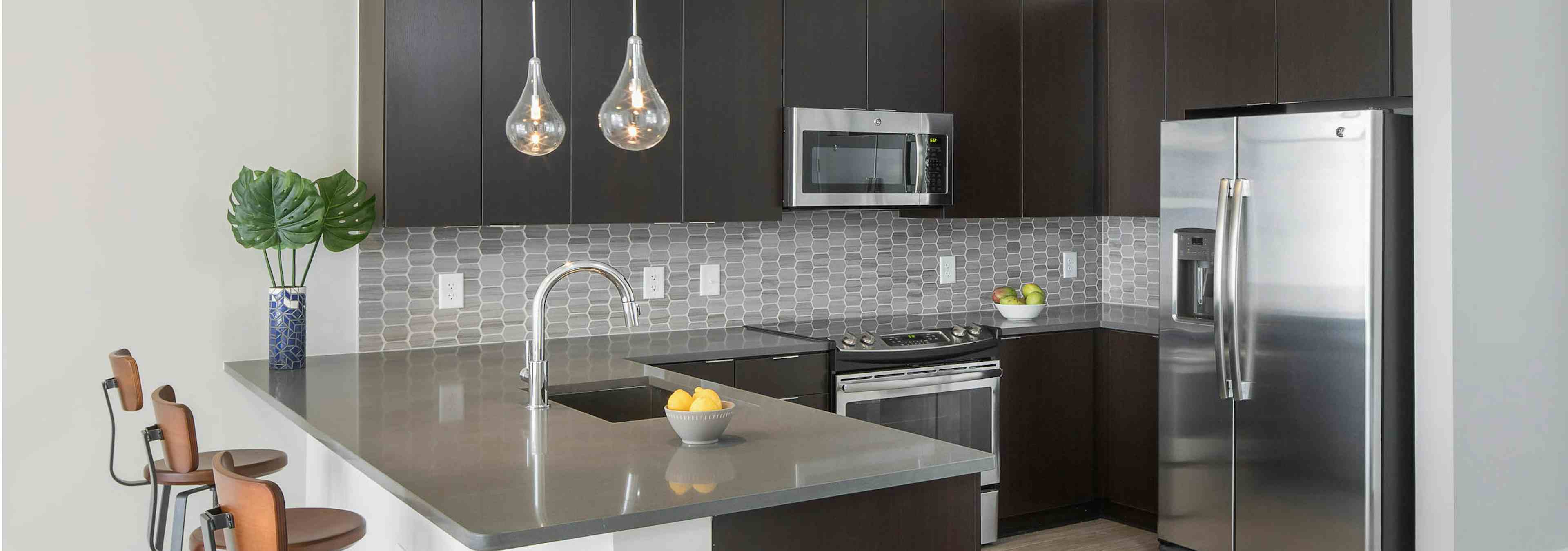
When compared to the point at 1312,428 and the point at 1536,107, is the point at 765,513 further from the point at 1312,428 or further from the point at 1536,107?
the point at 1536,107

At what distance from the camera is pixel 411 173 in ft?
10.8

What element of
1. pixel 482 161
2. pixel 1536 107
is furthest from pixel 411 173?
pixel 1536 107

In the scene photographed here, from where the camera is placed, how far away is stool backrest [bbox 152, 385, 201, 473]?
2404 mm

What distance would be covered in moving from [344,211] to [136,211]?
0.55 metres

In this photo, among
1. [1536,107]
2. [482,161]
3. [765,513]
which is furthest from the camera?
[1536,107]

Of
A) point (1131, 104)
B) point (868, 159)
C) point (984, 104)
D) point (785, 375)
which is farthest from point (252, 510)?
point (1131, 104)

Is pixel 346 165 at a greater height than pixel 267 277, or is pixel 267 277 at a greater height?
pixel 346 165

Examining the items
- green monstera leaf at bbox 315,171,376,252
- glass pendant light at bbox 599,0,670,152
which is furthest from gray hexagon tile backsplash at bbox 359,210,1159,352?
glass pendant light at bbox 599,0,670,152

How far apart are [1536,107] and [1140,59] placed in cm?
131

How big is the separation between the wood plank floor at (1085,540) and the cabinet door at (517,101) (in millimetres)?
2010

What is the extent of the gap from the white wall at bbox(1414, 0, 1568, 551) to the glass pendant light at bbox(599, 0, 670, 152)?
2.43 metres

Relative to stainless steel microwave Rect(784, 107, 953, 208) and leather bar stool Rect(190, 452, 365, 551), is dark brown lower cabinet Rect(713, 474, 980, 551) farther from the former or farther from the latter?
stainless steel microwave Rect(784, 107, 953, 208)

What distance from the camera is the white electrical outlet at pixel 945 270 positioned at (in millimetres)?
4793

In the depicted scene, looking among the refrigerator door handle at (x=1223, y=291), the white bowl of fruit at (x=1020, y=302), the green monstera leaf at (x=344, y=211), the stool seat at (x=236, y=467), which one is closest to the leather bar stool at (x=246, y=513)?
the stool seat at (x=236, y=467)
